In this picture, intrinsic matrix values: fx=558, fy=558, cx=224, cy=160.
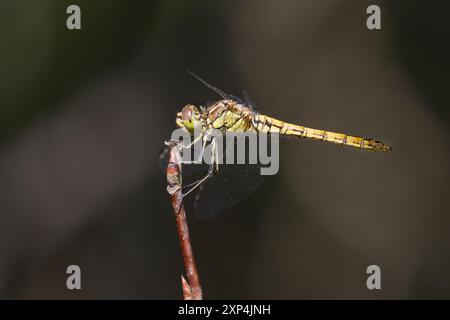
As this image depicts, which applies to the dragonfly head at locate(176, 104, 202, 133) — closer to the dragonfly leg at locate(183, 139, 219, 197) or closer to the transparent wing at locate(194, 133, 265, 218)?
the dragonfly leg at locate(183, 139, 219, 197)

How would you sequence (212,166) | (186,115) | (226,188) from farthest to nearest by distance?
(226,188), (212,166), (186,115)

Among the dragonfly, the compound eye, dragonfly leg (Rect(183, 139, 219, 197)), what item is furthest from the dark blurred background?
the compound eye

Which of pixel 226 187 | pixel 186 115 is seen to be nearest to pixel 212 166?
pixel 226 187

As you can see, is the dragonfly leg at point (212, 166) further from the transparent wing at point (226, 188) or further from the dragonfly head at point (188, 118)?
the dragonfly head at point (188, 118)
